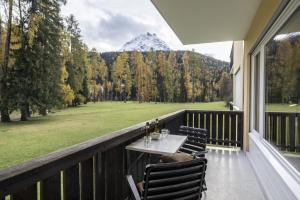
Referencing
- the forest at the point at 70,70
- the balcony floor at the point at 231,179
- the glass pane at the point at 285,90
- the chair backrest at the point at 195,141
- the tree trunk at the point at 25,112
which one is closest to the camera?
the glass pane at the point at 285,90

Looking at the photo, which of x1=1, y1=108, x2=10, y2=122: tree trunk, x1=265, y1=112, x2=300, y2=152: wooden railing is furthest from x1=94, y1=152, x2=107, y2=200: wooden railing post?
x1=1, y1=108, x2=10, y2=122: tree trunk

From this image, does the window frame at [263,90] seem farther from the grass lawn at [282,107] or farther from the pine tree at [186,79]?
the pine tree at [186,79]

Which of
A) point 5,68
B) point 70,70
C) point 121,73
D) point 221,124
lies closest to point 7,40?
point 5,68

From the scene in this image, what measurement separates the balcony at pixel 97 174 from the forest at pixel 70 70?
1457 cm

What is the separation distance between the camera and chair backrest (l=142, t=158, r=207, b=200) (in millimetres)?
1736

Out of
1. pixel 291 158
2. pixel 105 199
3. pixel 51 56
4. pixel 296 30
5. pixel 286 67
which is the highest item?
pixel 51 56

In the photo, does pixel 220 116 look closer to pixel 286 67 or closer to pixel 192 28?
pixel 192 28

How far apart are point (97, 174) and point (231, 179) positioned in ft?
8.14

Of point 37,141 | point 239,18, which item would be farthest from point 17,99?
point 239,18

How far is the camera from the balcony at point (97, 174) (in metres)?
1.26

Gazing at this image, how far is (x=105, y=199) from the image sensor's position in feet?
7.23

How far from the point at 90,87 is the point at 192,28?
26.8 meters

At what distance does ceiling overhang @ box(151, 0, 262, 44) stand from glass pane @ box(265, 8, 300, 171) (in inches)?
31.4

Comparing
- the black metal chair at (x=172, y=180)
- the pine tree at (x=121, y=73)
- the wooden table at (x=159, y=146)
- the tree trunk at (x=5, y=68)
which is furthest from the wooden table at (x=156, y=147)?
the pine tree at (x=121, y=73)
